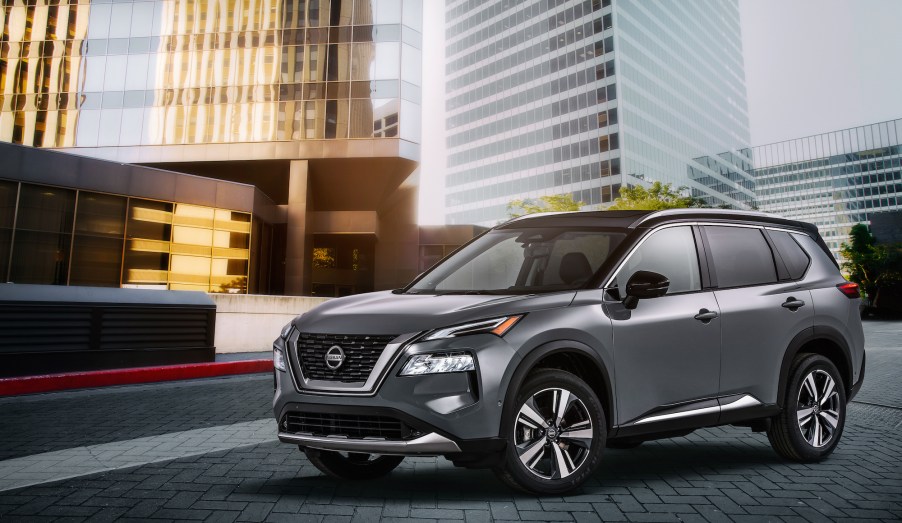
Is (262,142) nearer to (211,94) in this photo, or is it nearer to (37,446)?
(211,94)

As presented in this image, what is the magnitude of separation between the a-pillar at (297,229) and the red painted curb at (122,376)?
21.4 m

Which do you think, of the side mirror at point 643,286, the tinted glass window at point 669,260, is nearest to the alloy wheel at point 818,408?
the tinted glass window at point 669,260

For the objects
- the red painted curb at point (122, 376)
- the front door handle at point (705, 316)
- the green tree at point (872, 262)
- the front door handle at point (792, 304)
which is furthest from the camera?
the green tree at point (872, 262)

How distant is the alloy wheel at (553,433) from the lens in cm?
375

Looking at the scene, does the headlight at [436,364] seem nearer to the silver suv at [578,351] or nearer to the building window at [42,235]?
the silver suv at [578,351]

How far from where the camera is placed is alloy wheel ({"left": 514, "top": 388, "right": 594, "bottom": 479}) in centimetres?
375

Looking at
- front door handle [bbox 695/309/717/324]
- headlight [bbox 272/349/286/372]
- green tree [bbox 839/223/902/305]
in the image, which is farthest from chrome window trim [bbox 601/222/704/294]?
green tree [bbox 839/223/902/305]

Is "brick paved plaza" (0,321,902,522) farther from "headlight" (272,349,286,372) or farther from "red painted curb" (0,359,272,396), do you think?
"red painted curb" (0,359,272,396)

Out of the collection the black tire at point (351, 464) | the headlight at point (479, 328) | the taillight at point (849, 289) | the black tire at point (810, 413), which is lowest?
the black tire at point (351, 464)

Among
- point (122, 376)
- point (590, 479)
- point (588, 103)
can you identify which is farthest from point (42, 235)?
point (588, 103)

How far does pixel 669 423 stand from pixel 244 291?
27995 millimetres

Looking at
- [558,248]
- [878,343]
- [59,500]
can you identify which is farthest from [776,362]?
[878,343]

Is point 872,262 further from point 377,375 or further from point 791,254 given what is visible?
point 377,375

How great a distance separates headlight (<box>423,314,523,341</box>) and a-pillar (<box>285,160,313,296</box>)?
31.5 meters
